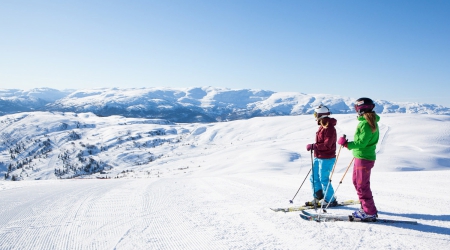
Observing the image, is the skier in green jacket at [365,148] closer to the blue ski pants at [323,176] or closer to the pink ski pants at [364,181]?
the pink ski pants at [364,181]

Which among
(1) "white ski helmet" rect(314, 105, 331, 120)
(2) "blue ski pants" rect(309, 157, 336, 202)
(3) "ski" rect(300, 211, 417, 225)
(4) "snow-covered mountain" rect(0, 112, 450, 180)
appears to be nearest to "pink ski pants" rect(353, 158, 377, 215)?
(3) "ski" rect(300, 211, 417, 225)

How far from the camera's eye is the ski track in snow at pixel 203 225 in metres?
3.35

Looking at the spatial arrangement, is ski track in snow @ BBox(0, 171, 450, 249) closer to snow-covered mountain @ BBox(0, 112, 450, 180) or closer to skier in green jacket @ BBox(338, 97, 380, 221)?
skier in green jacket @ BBox(338, 97, 380, 221)

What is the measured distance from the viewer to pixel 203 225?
162 inches

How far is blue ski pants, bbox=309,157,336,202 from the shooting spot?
5098 millimetres

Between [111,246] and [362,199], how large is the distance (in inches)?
151

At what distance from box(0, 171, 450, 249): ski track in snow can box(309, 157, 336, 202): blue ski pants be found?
369 mm

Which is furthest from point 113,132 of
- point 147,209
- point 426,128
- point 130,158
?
point 147,209

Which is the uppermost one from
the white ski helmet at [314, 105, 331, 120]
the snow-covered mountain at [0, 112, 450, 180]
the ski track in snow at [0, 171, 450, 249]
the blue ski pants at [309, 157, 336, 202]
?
the white ski helmet at [314, 105, 331, 120]

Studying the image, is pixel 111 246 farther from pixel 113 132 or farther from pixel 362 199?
pixel 113 132

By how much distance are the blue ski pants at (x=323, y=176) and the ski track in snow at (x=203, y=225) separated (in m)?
0.37

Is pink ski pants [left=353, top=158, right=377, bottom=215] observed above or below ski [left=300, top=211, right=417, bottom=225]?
above

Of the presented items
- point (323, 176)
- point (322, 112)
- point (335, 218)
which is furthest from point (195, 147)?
point (335, 218)

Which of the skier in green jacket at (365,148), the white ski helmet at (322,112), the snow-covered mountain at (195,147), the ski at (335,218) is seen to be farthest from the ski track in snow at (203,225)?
the snow-covered mountain at (195,147)
